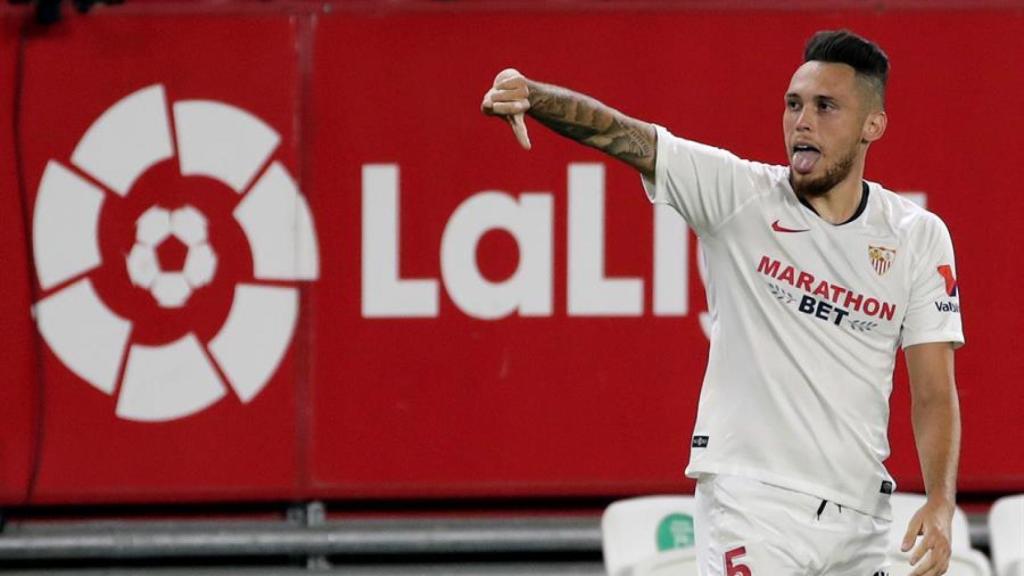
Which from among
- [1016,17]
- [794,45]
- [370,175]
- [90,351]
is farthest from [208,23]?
[1016,17]

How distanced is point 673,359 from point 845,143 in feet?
6.57

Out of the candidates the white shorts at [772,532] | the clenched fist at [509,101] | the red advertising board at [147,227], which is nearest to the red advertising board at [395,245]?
the red advertising board at [147,227]

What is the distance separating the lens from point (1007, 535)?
182 inches

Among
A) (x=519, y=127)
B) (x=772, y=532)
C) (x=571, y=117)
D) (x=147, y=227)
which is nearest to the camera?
(x=519, y=127)

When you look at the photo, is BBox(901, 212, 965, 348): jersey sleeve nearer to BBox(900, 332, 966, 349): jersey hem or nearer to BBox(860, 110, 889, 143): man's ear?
BBox(900, 332, 966, 349): jersey hem

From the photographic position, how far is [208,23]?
5.32m

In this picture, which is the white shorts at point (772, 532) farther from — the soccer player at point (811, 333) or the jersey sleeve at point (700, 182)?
the jersey sleeve at point (700, 182)

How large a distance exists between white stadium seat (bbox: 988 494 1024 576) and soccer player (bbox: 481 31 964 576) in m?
1.12

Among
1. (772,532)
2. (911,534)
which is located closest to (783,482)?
(772,532)

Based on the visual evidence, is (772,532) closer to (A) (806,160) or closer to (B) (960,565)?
(A) (806,160)

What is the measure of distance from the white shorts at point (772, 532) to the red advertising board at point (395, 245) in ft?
6.32

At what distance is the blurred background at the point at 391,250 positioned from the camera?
534 centimetres

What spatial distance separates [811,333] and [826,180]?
31 centimetres

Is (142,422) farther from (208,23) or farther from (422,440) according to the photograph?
(208,23)
